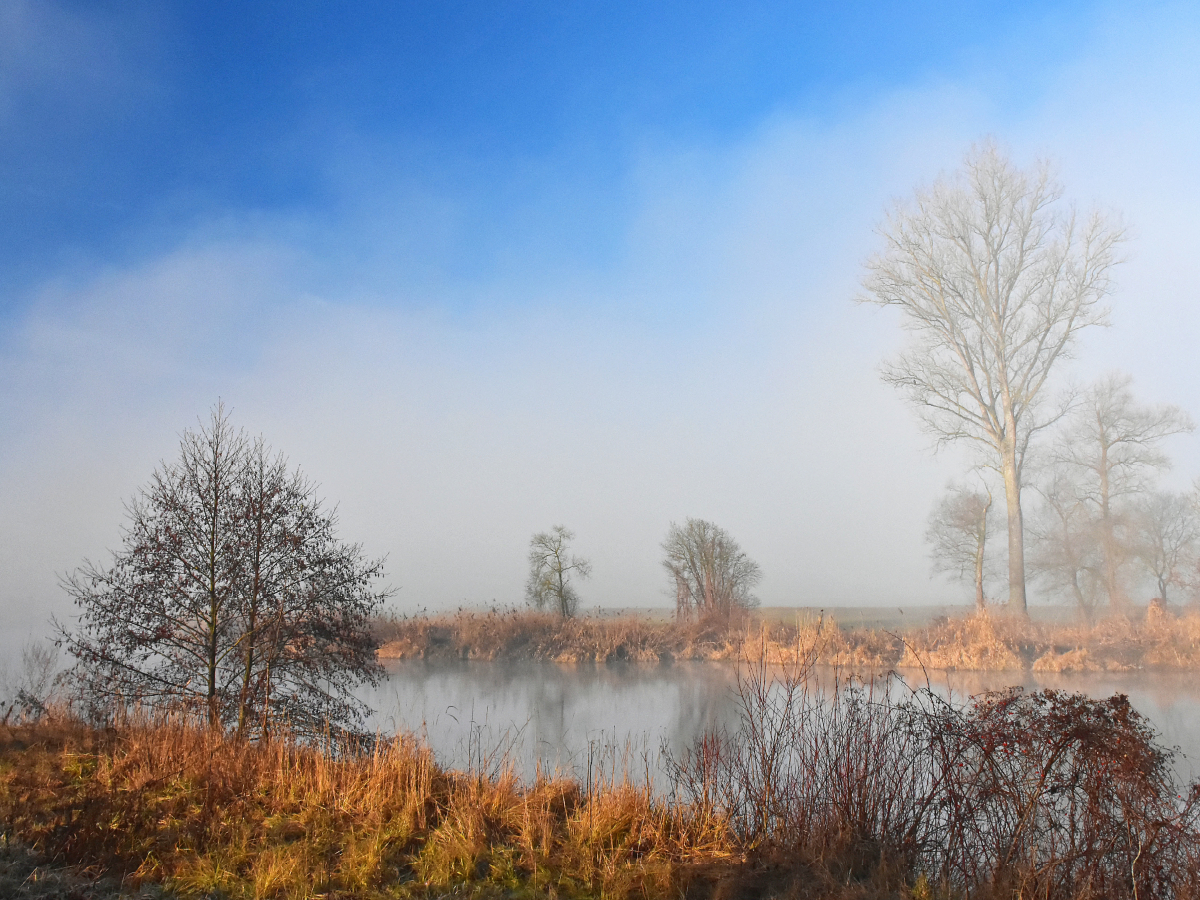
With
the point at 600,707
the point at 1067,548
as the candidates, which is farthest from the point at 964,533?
the point at 600,707

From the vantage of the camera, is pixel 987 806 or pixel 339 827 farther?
pixel 339 827

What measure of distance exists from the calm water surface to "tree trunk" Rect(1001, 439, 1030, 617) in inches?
197

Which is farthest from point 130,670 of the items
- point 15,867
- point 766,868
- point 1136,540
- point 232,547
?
point 1136,540

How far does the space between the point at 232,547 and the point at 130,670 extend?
2159mm

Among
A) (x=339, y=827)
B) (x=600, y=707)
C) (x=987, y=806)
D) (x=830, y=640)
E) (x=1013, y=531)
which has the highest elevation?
(x=1013, y=531)

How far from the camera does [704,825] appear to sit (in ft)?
17.6

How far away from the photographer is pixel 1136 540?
2783 centimetres

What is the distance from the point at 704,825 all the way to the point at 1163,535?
31763mm

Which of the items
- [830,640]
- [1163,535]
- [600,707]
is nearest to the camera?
[600,707]

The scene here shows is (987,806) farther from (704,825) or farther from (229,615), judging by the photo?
(229,615)

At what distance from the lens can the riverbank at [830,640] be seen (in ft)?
51.2

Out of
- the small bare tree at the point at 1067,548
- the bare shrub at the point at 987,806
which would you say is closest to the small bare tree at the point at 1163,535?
the small bare tree at the point at 1067,548

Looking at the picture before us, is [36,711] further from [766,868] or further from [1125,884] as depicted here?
[1125,884]

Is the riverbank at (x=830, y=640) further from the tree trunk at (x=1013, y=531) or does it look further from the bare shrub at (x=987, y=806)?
the bare shrub at (x=987, y=806)
